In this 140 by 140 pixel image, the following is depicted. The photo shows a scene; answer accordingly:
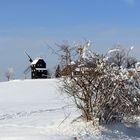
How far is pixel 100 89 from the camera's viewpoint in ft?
47.6

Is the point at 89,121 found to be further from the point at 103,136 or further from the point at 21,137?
the point at 21,137

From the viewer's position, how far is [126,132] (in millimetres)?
14352

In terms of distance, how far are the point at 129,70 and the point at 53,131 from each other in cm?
345

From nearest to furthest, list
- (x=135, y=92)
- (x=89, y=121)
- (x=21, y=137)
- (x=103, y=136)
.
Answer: (x=21, y=137) < (x=103, y=136) < (x=89, y=121) < (x=135, y=92)

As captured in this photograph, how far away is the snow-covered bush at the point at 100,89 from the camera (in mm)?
14445

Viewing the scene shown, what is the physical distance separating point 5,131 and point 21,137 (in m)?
1.27

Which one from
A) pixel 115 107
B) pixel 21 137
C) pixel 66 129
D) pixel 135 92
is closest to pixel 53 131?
pixel 66 129

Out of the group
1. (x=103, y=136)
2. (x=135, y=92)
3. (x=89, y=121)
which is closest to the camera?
(x=103, y=136)

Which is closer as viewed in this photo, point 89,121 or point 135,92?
point 89,121

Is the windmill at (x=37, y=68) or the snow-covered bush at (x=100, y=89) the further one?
the windmill at (x=37, y=68)

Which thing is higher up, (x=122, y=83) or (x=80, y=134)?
(x=122, y=83)

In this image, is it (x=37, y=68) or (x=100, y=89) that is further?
(x=37, y=68)

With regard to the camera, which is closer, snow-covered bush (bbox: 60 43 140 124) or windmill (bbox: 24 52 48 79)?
snow-covered bush (bbox: 60 43 140 124)

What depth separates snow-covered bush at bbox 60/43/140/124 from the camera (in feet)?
47.4
